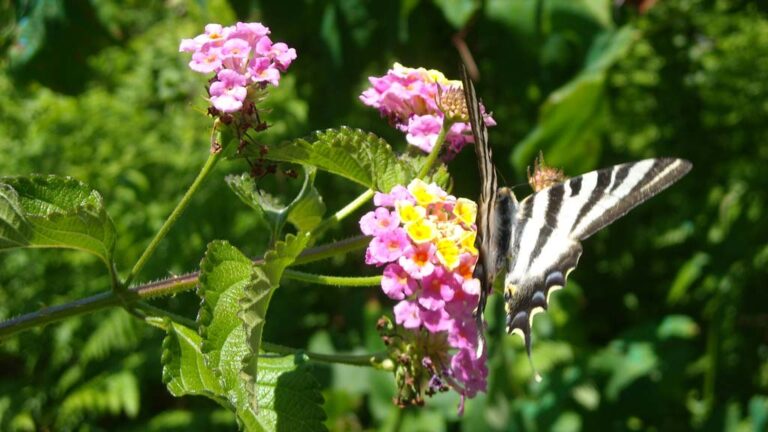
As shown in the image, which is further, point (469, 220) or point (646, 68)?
point (646, 68)

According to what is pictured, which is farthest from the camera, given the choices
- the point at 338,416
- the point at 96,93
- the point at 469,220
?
the point at 96,93

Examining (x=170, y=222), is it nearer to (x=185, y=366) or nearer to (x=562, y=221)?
(x=185, y=366)

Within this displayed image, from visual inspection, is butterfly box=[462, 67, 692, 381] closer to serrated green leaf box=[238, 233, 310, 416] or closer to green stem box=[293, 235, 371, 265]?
green stem box=[293, 235, 371, 265]

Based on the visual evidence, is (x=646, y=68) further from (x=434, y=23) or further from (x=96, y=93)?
(x=96, y=93)

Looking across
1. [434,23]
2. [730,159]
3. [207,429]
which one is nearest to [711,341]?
[730,159]

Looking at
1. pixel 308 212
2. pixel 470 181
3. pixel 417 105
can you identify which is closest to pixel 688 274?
pixel 470 181

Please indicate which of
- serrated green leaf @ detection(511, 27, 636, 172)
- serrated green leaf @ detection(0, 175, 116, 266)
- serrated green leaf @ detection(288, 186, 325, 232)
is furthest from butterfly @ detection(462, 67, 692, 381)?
serrated green leaf @ detection(511, 27, 636, 172)
